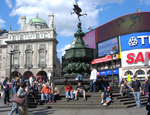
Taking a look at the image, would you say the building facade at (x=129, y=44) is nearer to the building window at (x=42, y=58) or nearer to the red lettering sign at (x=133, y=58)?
the red lettering sign at (x=133, y=58)

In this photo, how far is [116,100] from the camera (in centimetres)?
880

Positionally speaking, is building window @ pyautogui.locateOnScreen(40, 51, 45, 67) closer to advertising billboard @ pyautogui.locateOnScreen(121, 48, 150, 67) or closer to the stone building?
the stone building

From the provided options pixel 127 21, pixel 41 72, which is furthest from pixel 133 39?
pixel 41 72

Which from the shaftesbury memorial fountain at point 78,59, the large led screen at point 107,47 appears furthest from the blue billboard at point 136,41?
the shaftesbury memorial fountain at point 78,59

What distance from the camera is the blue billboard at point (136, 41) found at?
144 feet

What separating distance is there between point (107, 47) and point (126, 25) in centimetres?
896

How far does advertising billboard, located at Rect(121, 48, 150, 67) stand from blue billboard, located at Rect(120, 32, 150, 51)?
1.14 m

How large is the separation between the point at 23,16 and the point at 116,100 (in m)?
57.9

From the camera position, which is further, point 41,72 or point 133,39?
point 41,72

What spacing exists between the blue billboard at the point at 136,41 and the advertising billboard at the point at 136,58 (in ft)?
3.73

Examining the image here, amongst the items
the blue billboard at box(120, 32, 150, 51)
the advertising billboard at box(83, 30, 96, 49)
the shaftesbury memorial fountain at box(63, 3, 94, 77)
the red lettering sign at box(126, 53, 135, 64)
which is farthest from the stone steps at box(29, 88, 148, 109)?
the advertising billboard at box(83, 30, 96, 49)

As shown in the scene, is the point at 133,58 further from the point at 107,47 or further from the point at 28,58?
the point at 28,58

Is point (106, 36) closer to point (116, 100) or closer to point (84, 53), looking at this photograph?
point (84, 53)

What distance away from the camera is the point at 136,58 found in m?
44.2
